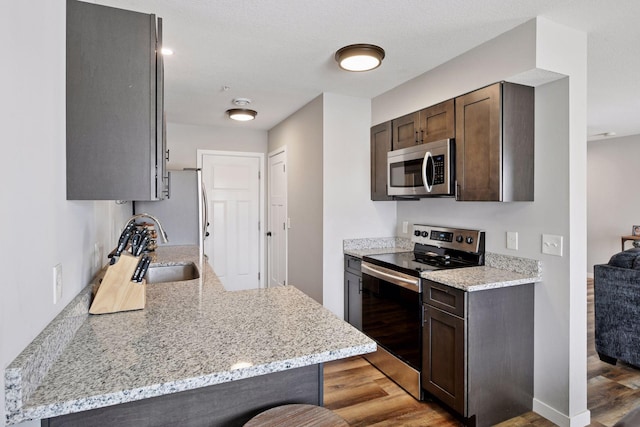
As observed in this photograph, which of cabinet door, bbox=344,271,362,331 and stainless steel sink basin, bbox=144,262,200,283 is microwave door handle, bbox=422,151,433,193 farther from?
stainless steel sink basin, bbox=144,262,200,283

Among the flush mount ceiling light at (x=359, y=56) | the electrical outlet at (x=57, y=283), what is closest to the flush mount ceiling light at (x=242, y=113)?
the flush mount ceiling light at (x=359, y=56)

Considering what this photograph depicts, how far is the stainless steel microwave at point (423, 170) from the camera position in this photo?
8.41 feet

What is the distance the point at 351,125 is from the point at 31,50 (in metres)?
2.79

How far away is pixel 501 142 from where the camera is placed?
2.22 meters

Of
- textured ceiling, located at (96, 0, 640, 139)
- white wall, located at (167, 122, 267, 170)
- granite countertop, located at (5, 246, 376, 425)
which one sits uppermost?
textured ceiling, located at (96, 0, 640, 139)

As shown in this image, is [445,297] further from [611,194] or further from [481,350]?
[611,194]

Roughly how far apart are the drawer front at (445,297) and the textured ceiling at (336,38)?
5.12ft

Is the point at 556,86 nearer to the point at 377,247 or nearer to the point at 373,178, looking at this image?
the point at 373,178

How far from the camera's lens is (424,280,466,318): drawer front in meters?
2.15

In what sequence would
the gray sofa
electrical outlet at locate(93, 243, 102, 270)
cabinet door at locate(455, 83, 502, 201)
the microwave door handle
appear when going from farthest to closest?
the gray sofa, the microwave door handle, cabinet door at locate(455, 83, 502, 201), electrical outlet at locate(93, 243, 102, 270)

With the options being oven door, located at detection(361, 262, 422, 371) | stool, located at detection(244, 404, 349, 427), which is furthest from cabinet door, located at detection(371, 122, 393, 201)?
stool, located at detection(244, 404, 349, 427)

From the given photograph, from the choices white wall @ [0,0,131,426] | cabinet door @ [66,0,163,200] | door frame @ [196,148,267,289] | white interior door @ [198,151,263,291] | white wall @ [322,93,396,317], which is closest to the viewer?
white wall @ [0,0,131,426]

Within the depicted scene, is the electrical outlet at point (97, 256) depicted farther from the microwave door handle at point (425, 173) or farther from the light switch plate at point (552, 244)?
the light switch plate at point (552, 244)

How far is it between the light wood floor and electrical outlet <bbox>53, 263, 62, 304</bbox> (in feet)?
5.85
